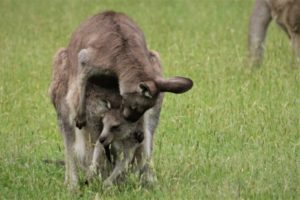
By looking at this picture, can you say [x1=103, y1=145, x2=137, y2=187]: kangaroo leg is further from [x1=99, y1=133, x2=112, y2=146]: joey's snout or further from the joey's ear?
the joey's ear

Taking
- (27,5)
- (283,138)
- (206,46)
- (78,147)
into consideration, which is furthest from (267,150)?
(27,5)

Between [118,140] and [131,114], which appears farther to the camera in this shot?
[118,140]

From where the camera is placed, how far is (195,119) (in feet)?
30.5

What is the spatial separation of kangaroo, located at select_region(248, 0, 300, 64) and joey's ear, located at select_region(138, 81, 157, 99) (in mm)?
5295

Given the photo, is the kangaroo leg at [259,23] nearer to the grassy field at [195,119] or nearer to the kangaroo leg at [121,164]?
the grassy field at [195,119]

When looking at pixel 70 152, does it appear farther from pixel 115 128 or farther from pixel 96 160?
pixel 115 128

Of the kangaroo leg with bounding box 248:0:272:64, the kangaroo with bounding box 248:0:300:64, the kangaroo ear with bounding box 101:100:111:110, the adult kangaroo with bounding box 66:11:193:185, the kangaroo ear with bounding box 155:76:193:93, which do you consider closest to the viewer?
the kangaroo ear with bounding box 155:76:193:93

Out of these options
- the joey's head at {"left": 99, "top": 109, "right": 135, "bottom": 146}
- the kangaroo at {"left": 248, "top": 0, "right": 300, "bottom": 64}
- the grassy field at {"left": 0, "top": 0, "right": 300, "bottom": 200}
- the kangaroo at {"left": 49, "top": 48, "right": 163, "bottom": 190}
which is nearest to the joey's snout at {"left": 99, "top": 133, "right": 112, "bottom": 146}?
the joey's head at {"left": 99, "top": 109, "right": 135, "bottom": 146}

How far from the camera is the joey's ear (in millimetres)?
6430

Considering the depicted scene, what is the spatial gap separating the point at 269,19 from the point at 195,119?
3.36 meters

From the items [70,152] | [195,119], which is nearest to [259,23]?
[195,119]

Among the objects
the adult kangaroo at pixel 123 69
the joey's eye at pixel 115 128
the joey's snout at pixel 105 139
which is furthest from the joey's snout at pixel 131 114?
the joey's snout at pixel 105 139

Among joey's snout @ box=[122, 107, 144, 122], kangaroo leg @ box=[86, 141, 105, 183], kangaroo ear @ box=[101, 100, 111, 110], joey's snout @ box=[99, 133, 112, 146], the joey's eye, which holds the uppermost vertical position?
joey's snout @ box=[122, 107, 144, 122]

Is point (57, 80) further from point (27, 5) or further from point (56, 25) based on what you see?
point (27, 5)
